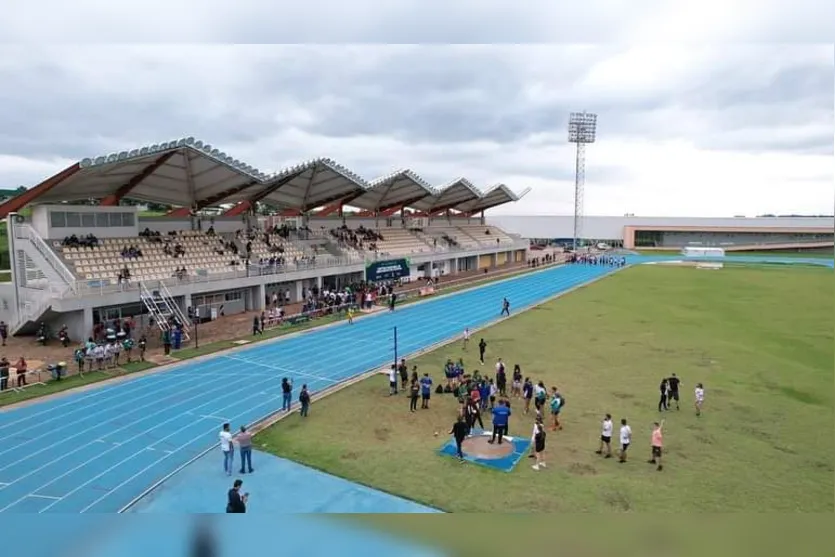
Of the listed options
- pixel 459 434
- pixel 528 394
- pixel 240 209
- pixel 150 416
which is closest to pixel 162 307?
pixel 150 416

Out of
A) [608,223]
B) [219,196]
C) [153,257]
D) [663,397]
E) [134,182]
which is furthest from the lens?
[608,223]

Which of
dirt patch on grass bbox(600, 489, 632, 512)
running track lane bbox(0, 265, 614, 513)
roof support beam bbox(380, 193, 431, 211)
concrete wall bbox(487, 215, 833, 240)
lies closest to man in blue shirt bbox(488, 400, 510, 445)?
dirt patch on grass bbox(600, 489, 632, 512)

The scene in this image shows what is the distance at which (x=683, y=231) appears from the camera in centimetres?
9694

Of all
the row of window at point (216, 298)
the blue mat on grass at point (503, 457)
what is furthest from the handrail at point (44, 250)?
the blue mat on grass at point (503, 457)

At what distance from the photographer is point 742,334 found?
26438mm

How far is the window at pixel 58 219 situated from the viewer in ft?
86.5

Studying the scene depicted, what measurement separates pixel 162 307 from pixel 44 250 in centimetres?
520

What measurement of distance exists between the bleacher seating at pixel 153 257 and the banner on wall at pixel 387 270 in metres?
10.1

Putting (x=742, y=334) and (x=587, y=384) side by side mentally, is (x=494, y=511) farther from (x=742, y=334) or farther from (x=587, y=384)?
(x=742, y=334)

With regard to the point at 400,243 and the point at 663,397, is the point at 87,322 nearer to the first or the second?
the point at 663,397

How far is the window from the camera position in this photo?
2638 centimetres

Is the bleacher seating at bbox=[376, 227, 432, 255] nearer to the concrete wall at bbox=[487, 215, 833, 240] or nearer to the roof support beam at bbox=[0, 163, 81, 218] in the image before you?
the roof support beam at bbox=[0, 163, 81, 218]

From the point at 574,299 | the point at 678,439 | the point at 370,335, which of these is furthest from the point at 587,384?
the point at 574,299

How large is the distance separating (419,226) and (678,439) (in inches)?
1902
